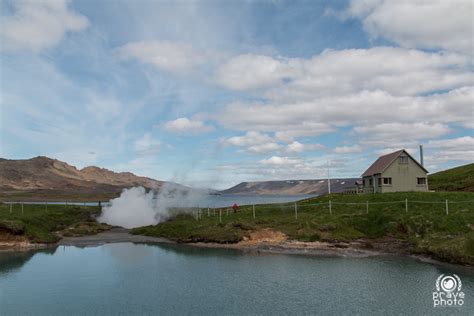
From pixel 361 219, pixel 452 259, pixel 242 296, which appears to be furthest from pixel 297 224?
pixel 242 296

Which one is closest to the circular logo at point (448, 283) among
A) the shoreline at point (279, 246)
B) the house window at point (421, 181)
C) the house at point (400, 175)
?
the shoreline at point (279, 246)

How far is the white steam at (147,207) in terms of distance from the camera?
7975 cm

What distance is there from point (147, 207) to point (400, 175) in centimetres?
4906

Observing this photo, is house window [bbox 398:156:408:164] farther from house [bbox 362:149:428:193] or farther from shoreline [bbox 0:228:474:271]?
shoreline [bbox 0:228:474:271]

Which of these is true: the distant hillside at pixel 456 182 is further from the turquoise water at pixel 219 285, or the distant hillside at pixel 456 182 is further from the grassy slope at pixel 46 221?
the grassy slope at pixel 46 221

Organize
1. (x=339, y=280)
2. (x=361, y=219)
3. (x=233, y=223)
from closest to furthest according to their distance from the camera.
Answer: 1. (x=339, y=280)
2. (x=361, y=219)
3. (x=233, y=223)

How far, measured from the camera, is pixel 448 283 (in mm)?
35250

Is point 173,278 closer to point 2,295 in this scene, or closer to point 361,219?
point 2,295

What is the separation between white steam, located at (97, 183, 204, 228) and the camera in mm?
79750

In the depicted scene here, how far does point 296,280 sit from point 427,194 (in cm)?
3589

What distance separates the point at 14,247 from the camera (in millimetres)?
58719

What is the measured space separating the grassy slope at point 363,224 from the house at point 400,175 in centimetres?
767

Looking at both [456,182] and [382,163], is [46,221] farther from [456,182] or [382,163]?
[456,182]

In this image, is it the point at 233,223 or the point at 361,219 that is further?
the point at 233,223
